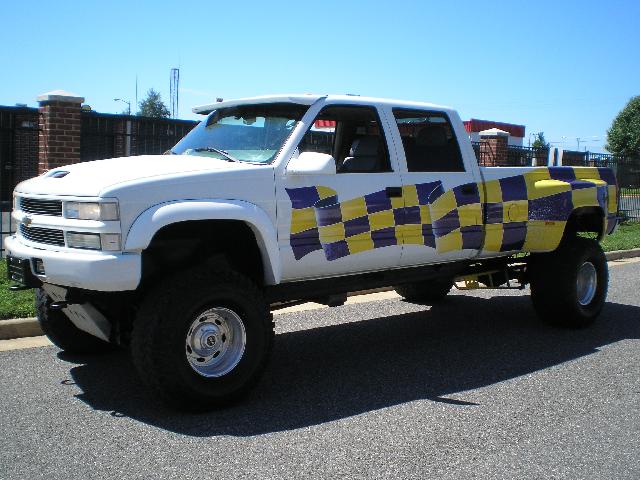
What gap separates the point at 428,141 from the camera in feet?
21.2

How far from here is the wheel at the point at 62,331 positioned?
5.71 meters

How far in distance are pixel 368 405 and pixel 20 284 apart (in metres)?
2.62

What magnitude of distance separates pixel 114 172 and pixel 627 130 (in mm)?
55261

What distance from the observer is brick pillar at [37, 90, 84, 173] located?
1044 cm

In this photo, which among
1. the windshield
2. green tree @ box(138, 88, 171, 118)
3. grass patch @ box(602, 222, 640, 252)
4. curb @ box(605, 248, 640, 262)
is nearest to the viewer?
the windshield

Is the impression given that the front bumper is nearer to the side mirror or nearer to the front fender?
the front fender

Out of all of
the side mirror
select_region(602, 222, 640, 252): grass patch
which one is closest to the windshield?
the side mirror

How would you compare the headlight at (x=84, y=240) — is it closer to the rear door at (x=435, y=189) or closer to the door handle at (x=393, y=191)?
the door handle at (x=393, y=191)

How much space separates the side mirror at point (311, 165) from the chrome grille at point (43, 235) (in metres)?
1.63

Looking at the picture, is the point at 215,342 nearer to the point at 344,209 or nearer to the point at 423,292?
the point at 344,209

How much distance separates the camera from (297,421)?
4.71m

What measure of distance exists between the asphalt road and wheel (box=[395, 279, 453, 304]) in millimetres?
1191

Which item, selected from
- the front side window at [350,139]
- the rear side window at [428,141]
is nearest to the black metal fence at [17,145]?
the front side window at [350,139]

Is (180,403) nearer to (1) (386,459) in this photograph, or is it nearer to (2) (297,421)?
(2) (297,421)
